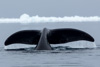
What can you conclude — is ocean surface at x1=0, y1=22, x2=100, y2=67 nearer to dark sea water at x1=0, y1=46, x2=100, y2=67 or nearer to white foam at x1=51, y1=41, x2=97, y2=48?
dark sea water at x1=0, y1=46, x2=100, y2=67

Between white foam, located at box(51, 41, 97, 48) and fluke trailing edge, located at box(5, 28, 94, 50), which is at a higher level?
fluke trailing edge, located at box(5, 28, 94, 50)

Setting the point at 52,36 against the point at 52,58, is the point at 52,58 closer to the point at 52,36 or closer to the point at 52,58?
the point at 52,58

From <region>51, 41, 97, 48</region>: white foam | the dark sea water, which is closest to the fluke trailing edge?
<region>51, 41, 97, 48</region>: white foam

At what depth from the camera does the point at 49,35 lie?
30.3 meters

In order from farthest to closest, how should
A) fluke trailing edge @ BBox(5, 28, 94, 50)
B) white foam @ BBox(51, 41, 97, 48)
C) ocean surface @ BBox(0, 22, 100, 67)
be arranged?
1. fluke trailing edge @ BBox(5, 28, 94, 50)
2. white foam @ BBox(51, 41, 97, 48)
3. ocean surface @ BBox(0, 22, 100, 67)

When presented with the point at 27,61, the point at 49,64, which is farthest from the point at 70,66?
the point at 27,61

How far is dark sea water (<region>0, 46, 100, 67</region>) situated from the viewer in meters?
23.6

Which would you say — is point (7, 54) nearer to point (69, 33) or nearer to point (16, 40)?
point (16, 40)

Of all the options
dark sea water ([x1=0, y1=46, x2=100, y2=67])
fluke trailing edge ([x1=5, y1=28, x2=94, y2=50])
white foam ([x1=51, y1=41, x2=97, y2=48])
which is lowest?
dark sea water ([x1=0, y1=46, x2=100, y2=67])

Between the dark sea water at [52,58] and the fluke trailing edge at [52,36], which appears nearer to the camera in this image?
the dark sea water at [52,58]

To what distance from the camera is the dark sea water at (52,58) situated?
2364 cm

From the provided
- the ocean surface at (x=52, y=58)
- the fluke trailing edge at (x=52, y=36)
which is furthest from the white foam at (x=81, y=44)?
the fluke trailing edge at (x=52, y=36)

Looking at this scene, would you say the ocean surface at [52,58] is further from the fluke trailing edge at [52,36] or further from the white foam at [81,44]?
the fluke trailing edge at [52,36]

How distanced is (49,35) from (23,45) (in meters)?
2.30
